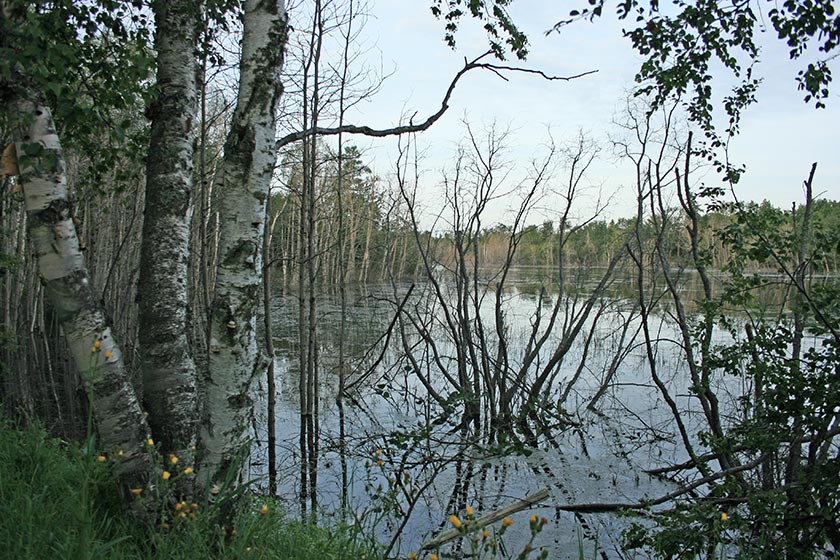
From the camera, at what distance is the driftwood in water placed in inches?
143

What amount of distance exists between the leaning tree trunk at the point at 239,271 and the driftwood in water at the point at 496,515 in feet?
4.68

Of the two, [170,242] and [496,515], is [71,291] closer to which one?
[170,242]

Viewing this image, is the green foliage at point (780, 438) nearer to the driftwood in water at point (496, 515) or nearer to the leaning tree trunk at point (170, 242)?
the driftwood in water at point (496, 515)

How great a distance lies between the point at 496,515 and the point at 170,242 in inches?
111

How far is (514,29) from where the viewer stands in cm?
431

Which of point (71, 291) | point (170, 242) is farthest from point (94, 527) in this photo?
point (170, 242)

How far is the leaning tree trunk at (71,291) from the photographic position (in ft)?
7.62

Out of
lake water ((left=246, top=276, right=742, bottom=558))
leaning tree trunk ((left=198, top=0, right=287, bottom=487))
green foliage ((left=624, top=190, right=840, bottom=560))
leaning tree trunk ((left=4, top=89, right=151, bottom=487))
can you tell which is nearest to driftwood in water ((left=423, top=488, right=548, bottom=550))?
lake water ((left=246, top=276, right=742, bottom=558))

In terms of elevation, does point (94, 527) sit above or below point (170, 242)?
below

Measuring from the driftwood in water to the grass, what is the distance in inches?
29.8

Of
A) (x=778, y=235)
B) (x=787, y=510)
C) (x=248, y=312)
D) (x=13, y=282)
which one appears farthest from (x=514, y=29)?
(x=13, y=282)

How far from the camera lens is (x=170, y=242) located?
9.61 feet

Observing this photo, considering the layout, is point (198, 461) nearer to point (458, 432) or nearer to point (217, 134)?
point (458, 432)

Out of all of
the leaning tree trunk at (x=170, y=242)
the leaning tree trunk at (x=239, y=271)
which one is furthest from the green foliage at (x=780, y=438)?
the leaning tree trunk at (x=170, y=242)
